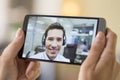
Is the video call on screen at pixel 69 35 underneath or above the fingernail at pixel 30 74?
above

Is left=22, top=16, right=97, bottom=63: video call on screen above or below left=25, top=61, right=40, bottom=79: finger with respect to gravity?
above

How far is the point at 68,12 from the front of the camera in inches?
62.0

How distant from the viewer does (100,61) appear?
542 millimetres

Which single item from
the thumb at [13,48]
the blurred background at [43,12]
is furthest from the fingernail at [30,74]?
the blurred background at [43,12]

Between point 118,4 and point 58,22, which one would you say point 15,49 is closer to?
point 58,22

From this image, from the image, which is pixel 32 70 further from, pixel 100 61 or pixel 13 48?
pixel 100 61

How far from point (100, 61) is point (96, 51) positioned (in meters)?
0.03

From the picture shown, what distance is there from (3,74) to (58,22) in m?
0.22

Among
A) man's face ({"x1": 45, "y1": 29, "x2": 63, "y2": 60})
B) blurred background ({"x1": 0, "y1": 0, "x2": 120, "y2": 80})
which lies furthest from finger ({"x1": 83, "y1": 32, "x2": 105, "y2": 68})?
blurred background ({"x1": 0, "y1": 0, "x2": 120, "y2": 80})

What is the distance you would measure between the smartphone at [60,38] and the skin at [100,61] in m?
0.05

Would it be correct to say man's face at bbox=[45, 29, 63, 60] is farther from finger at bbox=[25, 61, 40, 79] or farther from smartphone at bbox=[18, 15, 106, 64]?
finger at bbox=[25, 61, 40, 79]

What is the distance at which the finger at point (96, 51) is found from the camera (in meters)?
0.54

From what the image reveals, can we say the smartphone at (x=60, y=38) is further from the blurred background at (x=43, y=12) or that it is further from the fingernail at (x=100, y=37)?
the blurred background at (x=43, y=12)

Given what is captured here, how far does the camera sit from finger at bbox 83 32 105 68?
21.4 inches
